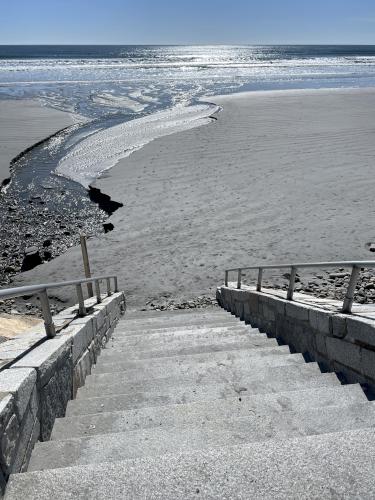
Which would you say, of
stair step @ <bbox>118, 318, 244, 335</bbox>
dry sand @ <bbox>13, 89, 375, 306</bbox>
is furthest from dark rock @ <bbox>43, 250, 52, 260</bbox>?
stair step @ <bbox>118, 318, 244, 335</bbox>

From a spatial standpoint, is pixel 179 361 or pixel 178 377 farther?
pixel 179 361

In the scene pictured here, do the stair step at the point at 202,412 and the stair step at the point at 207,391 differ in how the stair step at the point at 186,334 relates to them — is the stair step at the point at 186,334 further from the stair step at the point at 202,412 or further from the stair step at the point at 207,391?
the stair step at the point at 202,412

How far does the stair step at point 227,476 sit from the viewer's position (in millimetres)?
1943

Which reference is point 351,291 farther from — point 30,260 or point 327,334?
point 30,260

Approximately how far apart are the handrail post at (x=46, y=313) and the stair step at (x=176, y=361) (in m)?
0.93

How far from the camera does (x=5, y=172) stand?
64.4 feet

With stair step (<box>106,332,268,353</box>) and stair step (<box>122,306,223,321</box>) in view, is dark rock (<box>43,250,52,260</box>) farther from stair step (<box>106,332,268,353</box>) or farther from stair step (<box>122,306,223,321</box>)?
stair step (<box>106,332,268,353</box>)

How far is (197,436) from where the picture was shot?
2686 millimetres

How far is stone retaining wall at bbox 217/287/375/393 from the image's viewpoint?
11.8 ft

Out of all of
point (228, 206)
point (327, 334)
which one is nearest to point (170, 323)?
point (327, 334)

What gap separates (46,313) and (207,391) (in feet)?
5.05

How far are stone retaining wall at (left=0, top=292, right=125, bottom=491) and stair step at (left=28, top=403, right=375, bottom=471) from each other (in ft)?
0.61

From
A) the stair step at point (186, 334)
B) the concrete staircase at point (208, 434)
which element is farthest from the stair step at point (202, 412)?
the stair step at point (186, 334)

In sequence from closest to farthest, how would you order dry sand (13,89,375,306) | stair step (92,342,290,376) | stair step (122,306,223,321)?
stair step (92,342,290,376) → stair step (122,306,223,321) → dry sand (13,89,375,306)
